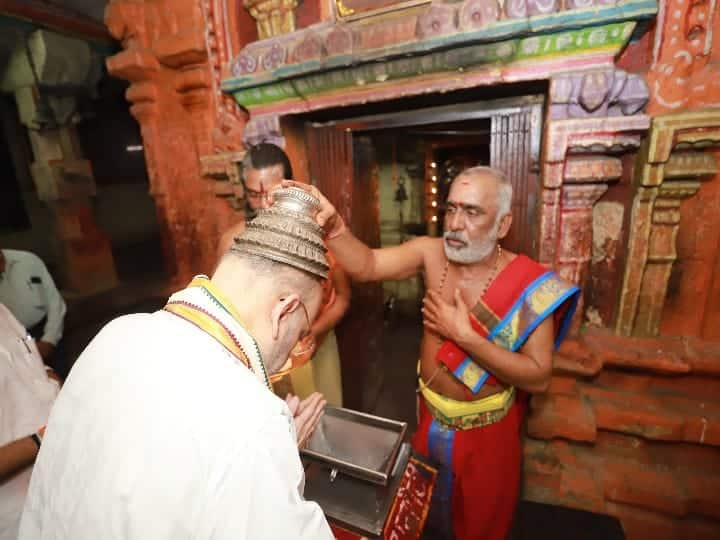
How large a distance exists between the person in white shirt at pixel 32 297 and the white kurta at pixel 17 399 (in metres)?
1.31

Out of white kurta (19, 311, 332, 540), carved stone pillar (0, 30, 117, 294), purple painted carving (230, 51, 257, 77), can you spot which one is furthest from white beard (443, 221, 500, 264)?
carved stone pillar (0, 30, 117, 294)

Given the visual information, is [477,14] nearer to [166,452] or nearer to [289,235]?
[289,235]

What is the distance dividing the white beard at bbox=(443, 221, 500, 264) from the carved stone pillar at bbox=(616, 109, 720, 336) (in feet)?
2.62

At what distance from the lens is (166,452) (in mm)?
667

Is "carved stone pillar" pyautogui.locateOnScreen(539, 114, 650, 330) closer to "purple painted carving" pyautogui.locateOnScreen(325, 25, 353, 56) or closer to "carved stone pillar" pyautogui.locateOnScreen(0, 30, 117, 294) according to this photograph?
"purple painted carving" pyautogui.locateOnScreen(325, 25, 353, 56)

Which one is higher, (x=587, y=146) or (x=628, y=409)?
(x=587, y=146)

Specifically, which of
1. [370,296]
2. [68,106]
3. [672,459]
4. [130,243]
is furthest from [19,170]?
[672,459]

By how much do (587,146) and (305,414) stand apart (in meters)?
1.88

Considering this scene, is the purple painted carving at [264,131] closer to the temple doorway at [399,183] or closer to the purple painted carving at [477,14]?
the temple doorway at [399,183]

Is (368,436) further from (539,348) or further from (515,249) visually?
(515,249)

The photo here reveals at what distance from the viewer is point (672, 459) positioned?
2193 millimetres

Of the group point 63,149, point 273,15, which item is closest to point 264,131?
point 273,15

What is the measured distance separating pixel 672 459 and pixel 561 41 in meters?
2.50

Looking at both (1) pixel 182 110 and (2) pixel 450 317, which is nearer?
A: (2) pixel 450 317
